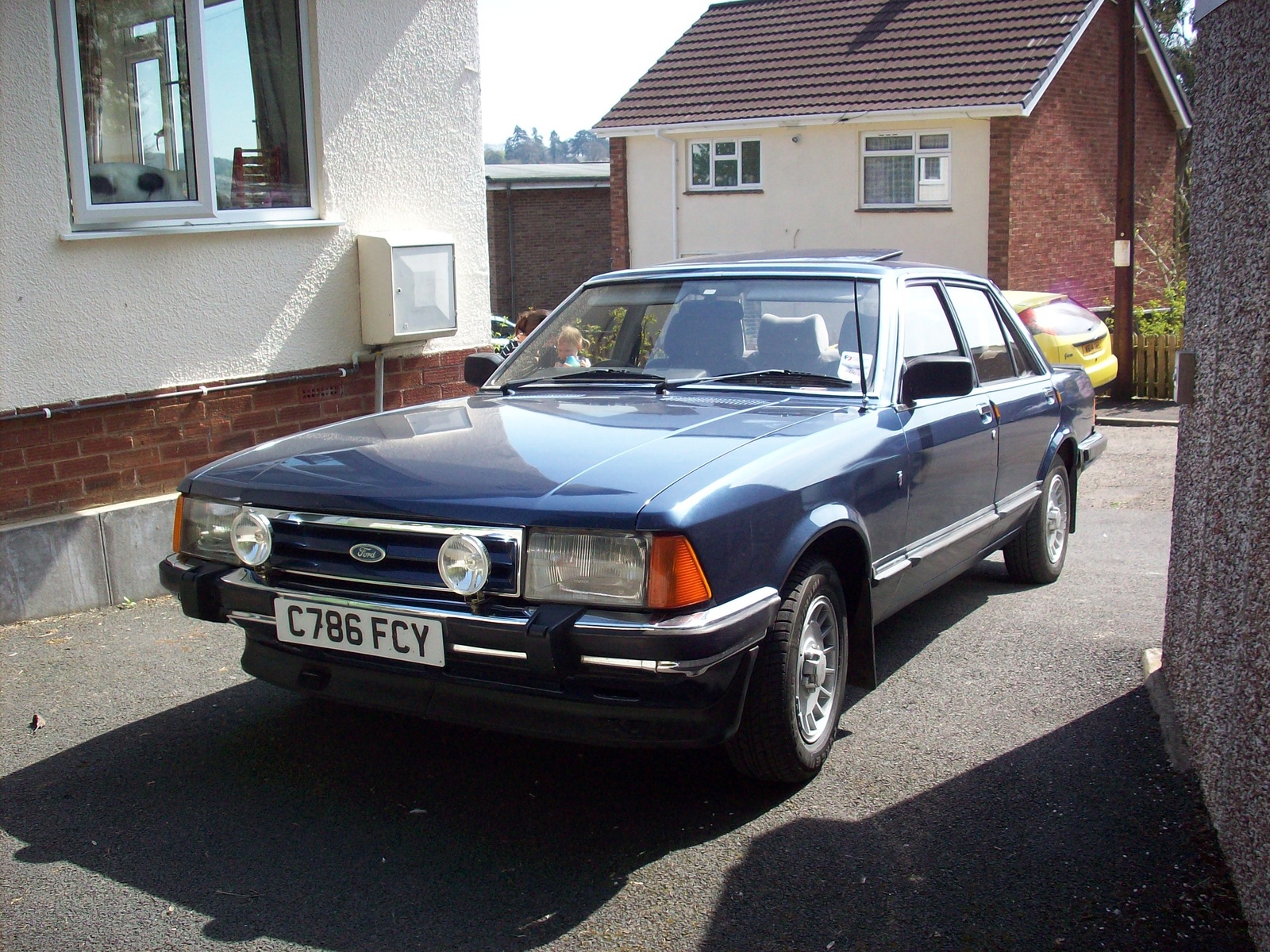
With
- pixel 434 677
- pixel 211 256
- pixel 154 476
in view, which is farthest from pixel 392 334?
pixel 434 677

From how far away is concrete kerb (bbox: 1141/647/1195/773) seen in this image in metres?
4.07

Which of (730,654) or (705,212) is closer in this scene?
(730,654)

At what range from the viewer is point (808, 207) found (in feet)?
71.2

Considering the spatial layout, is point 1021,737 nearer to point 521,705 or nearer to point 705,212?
point 521,705

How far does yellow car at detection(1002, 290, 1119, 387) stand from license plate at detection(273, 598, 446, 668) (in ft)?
33.3

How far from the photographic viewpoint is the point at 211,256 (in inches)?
270

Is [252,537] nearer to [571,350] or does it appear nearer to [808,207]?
[571,350]

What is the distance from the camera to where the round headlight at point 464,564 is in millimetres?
3377

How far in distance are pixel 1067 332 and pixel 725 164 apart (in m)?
11.2

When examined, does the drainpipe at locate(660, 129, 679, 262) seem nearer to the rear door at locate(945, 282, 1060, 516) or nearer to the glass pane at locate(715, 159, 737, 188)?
the glass pane at locate(715, 159, 737, 188)

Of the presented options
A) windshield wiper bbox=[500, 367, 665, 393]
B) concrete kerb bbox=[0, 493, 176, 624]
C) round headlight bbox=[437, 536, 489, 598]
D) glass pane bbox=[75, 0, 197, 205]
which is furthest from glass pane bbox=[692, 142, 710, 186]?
round headlight bbox=[437, 536, 489, 598]

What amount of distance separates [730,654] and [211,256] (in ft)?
15.6

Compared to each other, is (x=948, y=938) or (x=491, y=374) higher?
(x=491, y=374)

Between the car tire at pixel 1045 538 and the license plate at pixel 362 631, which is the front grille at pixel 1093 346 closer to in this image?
the car tire at pixel 1045 538
